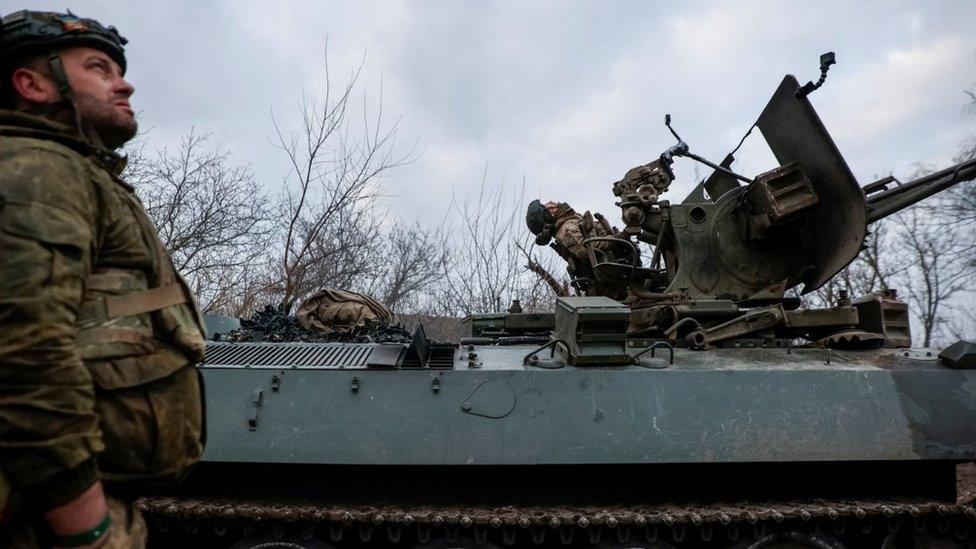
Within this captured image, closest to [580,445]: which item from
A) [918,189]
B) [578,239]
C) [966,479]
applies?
[578,239]

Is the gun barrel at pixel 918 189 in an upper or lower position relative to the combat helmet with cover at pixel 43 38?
lower

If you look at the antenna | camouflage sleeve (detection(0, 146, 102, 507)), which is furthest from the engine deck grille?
the antenna

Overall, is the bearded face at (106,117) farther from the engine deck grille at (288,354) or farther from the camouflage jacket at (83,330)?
the engine deck grille at (288,354)

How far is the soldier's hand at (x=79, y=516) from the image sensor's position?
149cm

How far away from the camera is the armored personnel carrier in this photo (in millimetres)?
3979

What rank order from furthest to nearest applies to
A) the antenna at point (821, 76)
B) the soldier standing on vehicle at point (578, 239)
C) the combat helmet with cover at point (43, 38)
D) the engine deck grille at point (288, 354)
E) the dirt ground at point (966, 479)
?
the soldier standing on vehicle at point (578, 239), the dirt ground at point (966, 479), the antenna at point (821, 76), the engine deck grille at point (288, 354), the combat helmet with cover at point (43, 38)

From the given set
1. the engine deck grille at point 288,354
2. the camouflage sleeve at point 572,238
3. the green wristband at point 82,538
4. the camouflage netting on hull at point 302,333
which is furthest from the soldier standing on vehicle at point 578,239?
the green wristband at point 82,538

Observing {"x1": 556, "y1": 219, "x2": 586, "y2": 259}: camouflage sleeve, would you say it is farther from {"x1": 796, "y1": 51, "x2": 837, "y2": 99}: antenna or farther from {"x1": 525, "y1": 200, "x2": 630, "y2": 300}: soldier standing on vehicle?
{"x1": 796, "y1": 51, "x2": 837, "y2": 99}: antenna

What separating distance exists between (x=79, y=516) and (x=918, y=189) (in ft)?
20.1

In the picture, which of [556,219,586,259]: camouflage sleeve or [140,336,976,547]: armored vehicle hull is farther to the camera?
[556,219,586,259]: camouflage sleeve

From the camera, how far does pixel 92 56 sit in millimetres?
1814

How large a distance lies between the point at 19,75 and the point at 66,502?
3.56 feet

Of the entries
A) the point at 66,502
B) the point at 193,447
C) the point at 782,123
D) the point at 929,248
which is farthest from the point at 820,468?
the point at 929,248

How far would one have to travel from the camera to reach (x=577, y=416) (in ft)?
A: 13.3
